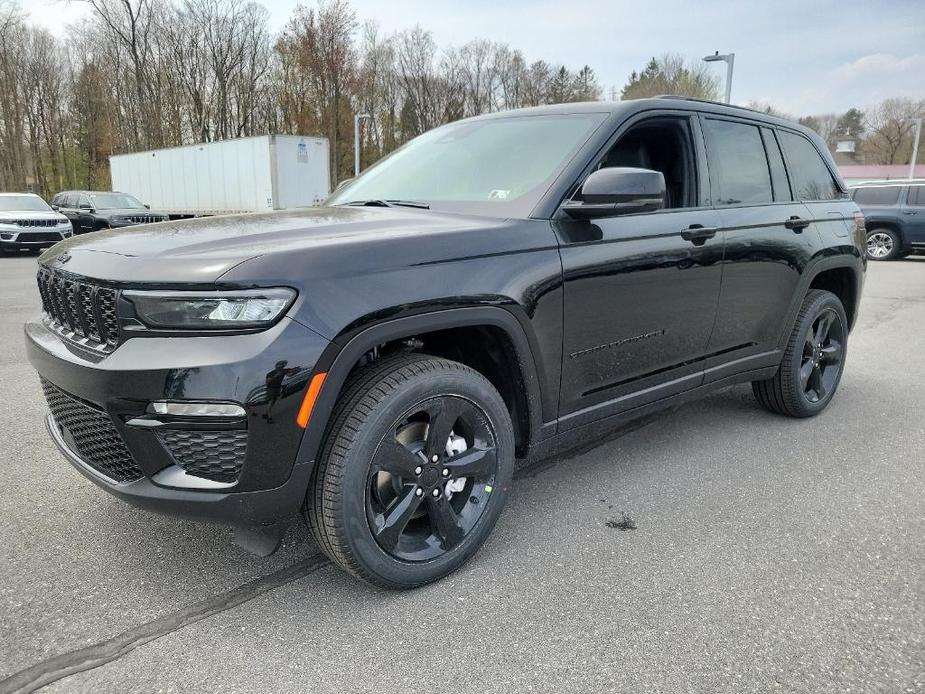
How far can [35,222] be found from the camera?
50.5 ft

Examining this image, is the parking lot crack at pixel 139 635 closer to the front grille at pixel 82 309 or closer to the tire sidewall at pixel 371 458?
the tire sidewall at pixel 371 458

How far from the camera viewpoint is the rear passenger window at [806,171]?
4.07 metres

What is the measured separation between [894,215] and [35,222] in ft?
65.2

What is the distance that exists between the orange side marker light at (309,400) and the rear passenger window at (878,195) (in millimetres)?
17304

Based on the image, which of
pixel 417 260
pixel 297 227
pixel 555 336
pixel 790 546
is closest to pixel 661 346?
pixel 555 336

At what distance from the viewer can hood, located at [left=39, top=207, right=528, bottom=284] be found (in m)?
1.98

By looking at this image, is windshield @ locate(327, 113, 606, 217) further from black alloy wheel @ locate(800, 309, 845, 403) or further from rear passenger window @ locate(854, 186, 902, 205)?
rear passenger window @ locate(854, 186, 902, 205)

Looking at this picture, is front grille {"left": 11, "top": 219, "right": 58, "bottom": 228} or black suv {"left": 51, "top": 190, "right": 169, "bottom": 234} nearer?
front grille {"left": 11, "top": 219, "right": 58, "bottom": 228}

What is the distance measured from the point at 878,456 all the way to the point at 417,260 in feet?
9.82

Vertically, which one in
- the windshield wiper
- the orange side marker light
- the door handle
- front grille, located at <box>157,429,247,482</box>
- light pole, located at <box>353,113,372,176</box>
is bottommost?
front grille, located at <box>157,429,247,482</box>

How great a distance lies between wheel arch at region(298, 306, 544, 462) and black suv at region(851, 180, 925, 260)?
16131 mm

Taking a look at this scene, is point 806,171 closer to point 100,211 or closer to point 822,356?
point 822,356

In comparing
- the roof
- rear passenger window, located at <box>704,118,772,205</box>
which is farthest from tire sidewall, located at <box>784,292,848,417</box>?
the roof

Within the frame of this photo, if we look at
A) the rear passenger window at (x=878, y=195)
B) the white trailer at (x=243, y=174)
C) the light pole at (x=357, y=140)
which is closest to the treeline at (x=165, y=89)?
the light pole at (x=357, y=140)
